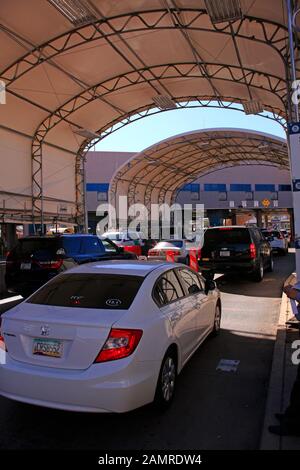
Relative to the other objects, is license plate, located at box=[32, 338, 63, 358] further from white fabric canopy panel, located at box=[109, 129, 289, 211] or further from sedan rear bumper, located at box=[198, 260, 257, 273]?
white fabric canopy panel, located at box=[109, 129, 289, 211]

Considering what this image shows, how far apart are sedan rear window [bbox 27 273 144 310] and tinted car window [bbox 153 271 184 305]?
25 cm

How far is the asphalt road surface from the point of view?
3.79 meters

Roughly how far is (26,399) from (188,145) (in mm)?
31745

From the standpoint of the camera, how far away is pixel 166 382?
4430mm

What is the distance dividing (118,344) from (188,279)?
2443 millimetres

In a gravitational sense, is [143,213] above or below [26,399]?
above

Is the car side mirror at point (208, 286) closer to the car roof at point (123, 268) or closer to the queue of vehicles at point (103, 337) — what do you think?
the queue of vehicles at point (103, 337)

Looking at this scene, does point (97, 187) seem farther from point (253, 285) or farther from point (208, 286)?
point (208, 286)

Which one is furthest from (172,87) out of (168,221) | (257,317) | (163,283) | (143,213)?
(168,221)

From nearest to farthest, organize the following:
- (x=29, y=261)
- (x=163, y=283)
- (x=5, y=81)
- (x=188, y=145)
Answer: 1. (x=163, y=283)
2. (x=29, y=261)
3. (x=5, y=81)
4. (x=188, y=145)

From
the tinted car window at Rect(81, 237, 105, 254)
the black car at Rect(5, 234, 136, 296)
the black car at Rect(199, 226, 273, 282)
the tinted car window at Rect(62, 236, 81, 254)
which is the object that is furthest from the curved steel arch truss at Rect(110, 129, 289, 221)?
the black car at Rect(5, 234, 136, 296)

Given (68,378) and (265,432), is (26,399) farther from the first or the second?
(265,432)

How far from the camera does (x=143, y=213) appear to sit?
42.3 m

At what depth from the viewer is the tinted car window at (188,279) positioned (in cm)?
578
